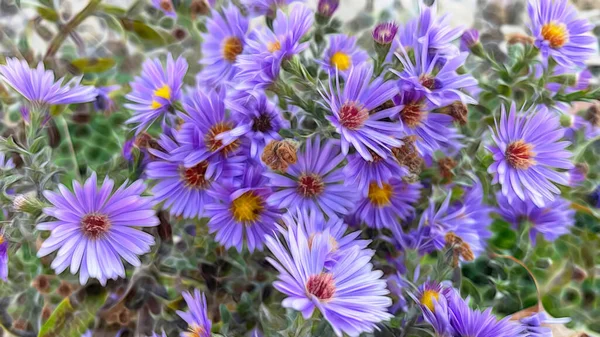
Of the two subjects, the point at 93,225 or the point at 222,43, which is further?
the point at 222,43

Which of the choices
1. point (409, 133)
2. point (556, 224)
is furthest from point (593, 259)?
point (409, 133)

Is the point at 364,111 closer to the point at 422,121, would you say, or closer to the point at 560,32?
the point at 422,121

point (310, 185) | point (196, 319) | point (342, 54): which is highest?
point (342, 54)

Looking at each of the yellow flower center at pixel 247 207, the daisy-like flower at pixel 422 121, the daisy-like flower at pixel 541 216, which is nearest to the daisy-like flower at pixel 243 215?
the yellow flower center at pixel 247 207

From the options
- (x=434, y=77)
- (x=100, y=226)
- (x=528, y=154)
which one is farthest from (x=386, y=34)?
(x=100, y=226)

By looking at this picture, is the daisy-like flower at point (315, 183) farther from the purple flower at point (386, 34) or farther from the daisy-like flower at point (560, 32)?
the daisy-like flower at point (560, 32)

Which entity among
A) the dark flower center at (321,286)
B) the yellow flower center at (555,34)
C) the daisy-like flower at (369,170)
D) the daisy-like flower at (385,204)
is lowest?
the dark flower center at (321,286)

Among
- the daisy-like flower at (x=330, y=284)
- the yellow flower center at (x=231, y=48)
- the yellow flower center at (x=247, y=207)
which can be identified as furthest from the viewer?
the yellow flower center at (x=231, y=48)
